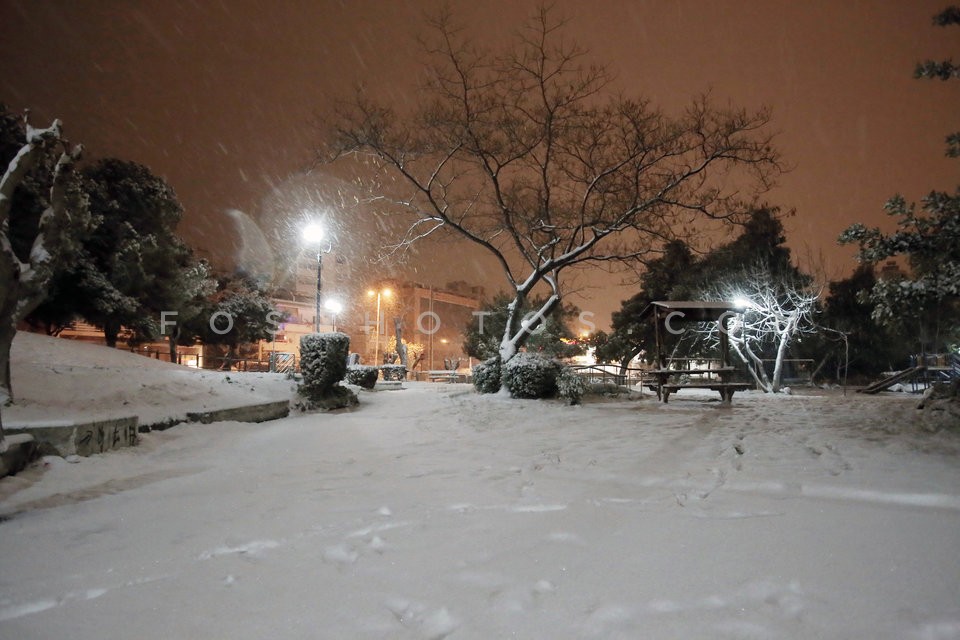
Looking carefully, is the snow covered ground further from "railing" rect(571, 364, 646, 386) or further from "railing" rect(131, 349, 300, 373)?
"railing" rect(131, 349, 300, 373)

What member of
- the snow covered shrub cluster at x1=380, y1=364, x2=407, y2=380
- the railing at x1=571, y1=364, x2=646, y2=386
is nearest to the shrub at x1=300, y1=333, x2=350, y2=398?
the railing at x1=571, y1=364, x2=646, y2=386

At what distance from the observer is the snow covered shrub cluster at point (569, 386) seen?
37.7 feet

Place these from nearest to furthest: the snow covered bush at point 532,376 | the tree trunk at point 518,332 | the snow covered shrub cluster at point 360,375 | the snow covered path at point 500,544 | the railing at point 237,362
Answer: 1. the snow covered path at point 500,544
2. the snow covered bush at point 532,376
3. the tree trunk at point 518,332
4. the snow covered shrub cluster at point 360,375
5. the railing at point 237,362

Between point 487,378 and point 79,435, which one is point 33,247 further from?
point 487,378

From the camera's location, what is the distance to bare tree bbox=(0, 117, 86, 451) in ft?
19.6

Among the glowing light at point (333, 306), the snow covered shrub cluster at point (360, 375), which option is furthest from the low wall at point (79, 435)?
the glowing light at point (333, 306)

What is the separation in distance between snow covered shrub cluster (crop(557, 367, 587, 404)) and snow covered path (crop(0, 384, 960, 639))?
5.71 meters

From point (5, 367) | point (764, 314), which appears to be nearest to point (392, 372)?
point (764, 314)

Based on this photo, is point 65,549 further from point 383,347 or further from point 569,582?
point 383,347

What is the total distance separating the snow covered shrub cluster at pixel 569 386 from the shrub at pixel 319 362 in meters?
4.96

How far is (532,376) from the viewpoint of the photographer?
39.4 ft

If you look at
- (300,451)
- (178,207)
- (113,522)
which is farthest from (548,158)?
(178,207)

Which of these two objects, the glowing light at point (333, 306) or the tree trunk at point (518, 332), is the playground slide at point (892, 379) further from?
the glowing light at point (333, 306)

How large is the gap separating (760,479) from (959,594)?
80.1 inches
